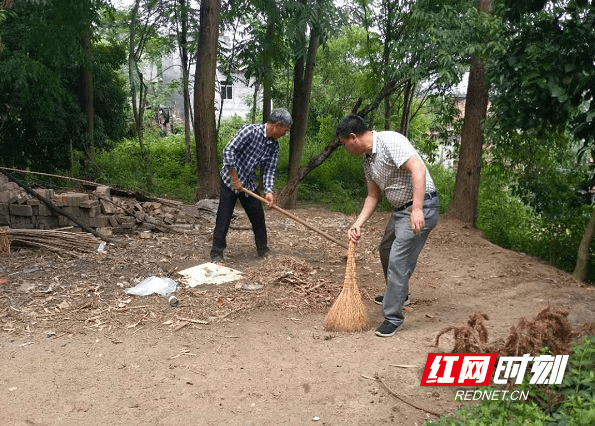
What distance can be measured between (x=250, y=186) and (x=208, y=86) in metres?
4.15

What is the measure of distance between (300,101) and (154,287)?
663 cm

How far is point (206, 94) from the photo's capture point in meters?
9.82

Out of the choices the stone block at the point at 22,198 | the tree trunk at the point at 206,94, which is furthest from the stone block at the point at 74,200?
the tree trunk at the point at 206,94

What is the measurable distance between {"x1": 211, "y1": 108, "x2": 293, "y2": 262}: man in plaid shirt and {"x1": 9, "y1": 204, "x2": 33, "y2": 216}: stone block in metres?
2.68

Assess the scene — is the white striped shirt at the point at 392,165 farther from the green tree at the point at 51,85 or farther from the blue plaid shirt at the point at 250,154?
the green tree at the point at 51,85

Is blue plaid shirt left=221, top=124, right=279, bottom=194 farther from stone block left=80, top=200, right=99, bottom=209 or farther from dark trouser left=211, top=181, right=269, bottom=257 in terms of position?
stone block left=80, top=200, right=99, bottom=209

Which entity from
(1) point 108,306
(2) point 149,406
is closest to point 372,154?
(2) point 149,406

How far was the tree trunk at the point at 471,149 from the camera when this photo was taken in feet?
27.6

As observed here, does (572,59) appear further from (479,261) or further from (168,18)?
(168,18)

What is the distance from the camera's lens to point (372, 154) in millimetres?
4301

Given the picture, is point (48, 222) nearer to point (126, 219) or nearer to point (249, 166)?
point (126, 219)

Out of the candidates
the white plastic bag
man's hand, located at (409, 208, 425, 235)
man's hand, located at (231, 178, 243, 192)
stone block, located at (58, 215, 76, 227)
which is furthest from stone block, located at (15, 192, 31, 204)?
man's hand, located at (409, 208, 425, 235)

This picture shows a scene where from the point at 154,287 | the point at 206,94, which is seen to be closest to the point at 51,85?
the point at 206,94

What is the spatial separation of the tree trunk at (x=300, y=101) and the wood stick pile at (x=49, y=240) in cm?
526
